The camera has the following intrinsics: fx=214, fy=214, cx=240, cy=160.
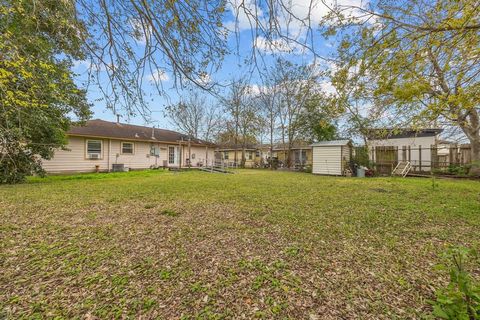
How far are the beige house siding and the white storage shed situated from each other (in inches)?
440

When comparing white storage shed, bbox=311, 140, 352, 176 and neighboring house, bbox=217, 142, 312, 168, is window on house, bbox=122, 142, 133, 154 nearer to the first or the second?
neighboring house, bbox=217, 142, 312, 168

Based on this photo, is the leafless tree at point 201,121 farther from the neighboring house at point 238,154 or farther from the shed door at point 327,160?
the shed door at point 327,160

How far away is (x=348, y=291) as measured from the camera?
1917mm

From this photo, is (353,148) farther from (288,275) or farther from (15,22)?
(15,22)

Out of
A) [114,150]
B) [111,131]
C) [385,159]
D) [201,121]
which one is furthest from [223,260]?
[201,121]

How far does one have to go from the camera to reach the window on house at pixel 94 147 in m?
12.5

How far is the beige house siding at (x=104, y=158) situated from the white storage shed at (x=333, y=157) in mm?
11188

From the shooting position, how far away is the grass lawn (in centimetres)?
174

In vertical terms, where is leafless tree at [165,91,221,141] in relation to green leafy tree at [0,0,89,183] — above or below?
above

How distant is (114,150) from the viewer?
44.6 feet

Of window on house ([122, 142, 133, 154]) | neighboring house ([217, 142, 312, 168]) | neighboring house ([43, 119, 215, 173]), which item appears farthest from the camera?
neighboring house ([217, 142, 312, 168])

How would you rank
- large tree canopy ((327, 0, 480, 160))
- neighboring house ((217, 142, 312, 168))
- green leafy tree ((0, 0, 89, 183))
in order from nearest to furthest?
1. green leafy tree ((0, 0, 89, 183))
2. large tree canopy ((327, 0, 480, 160))
3. neighboring house ((217, 142, 312, 168))

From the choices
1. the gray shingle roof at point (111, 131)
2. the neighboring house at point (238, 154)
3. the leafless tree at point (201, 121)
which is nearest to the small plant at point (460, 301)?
the gray shingle roof at point (111, 131)

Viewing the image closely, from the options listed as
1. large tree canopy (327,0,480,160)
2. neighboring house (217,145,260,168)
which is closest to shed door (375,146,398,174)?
large tree canopy (327,0,480,160)
